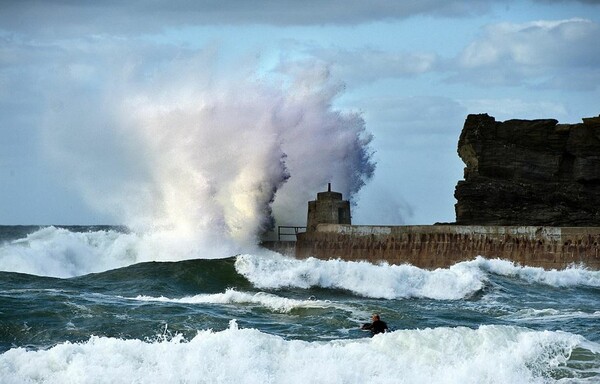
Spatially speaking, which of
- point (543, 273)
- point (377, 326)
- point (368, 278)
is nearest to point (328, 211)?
point (543, 273)

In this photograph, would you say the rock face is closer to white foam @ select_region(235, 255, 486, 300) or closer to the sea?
the sea

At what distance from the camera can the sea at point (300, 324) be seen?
46.3 feet

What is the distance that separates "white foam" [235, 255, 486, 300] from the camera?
24734 millimetres

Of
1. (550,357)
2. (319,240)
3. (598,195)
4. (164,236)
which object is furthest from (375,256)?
(550,357)

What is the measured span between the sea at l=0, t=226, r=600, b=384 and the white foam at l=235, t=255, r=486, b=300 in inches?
→ 1.5

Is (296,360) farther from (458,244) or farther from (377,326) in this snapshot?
(458,244)

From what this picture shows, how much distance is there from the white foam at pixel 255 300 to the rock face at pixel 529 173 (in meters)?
13.1

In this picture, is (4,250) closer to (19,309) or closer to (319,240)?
(319,240)

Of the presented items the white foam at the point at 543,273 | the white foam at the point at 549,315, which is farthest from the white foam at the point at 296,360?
the white foam at the point at 543,273

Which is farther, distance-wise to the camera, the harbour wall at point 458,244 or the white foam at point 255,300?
the harbour wall at point 458,244

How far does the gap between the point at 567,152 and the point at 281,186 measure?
958cm

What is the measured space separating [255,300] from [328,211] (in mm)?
11424

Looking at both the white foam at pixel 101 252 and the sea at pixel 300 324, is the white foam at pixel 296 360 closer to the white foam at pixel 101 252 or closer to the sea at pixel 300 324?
the sea at pixel 300 324

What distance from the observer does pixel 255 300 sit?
21.1 metres
